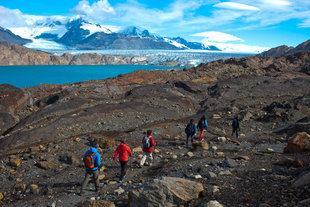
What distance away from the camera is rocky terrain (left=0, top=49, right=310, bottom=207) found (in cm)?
511

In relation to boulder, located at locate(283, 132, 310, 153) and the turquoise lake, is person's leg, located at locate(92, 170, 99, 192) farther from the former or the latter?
the turquoise lake

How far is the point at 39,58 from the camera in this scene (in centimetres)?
14212

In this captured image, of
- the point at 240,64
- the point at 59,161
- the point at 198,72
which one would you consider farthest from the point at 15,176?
the point at 240,64

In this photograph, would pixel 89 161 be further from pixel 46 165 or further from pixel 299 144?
pixel 299 144

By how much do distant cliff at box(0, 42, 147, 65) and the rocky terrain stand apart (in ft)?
420

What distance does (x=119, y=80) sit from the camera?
40469 mm

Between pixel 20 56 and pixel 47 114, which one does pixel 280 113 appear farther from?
pixel 20 56

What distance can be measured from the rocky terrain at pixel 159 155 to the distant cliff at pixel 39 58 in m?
128

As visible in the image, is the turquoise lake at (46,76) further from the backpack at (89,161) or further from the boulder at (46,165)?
the backpack at (89,161)

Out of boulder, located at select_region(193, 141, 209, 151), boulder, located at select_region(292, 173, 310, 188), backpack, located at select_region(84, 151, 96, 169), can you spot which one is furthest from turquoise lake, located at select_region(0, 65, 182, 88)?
boulder, located at select_region(292, 173, 310, 188)

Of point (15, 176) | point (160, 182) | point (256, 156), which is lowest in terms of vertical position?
point (15, 176)

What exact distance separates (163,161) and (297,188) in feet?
16.0

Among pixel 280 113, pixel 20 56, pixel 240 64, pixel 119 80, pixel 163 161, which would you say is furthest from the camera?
pixel 20 56

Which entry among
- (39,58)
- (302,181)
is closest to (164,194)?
(302,181)
